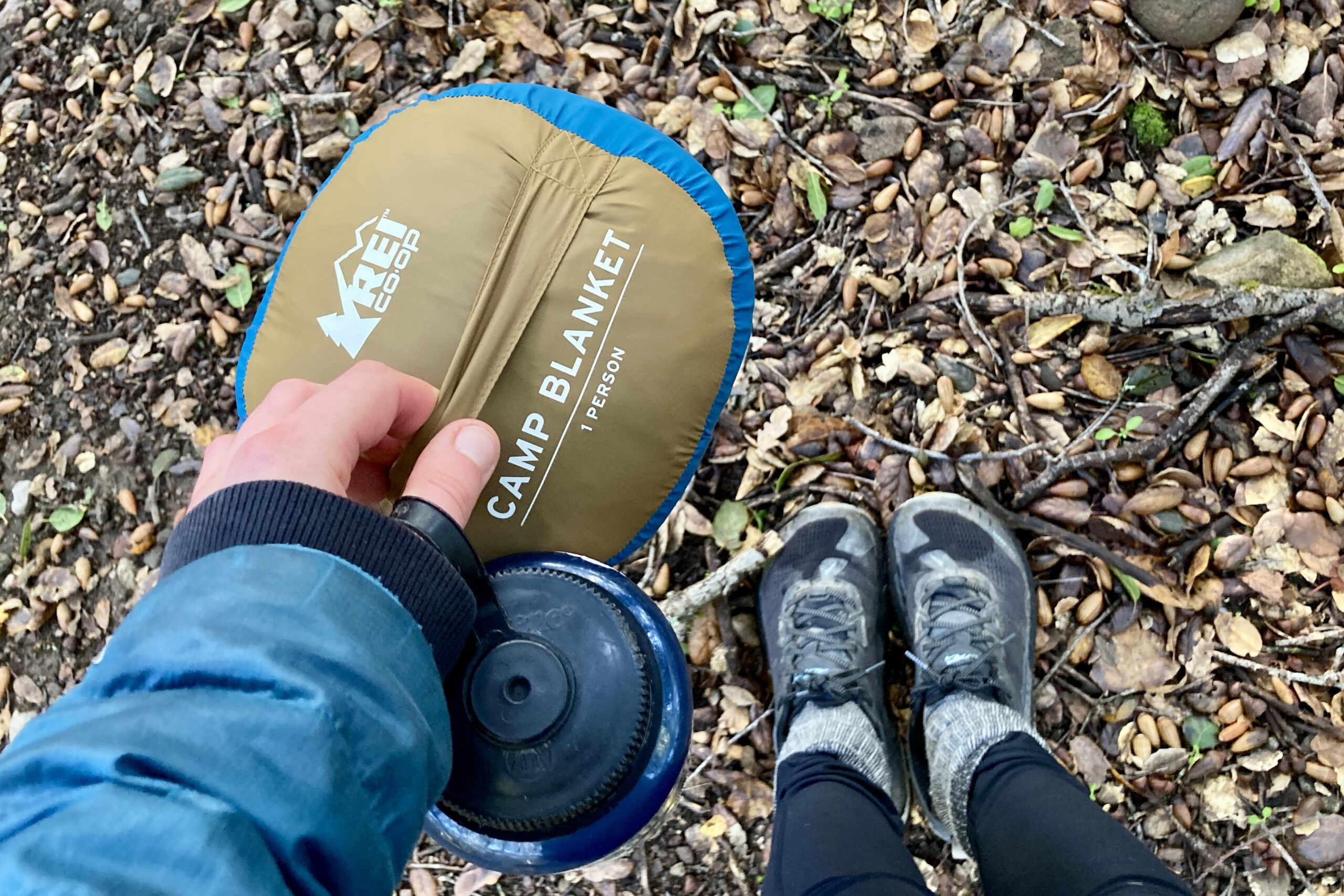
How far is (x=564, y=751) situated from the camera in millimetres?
1127

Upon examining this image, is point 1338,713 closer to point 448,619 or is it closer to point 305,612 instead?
point 448,619

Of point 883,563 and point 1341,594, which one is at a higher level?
point 1341,594

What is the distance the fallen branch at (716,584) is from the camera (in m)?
1.83

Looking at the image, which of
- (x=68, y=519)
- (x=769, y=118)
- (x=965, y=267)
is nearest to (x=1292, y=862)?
(x=965, y=267)

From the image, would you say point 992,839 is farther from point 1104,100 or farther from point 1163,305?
point 1104,100

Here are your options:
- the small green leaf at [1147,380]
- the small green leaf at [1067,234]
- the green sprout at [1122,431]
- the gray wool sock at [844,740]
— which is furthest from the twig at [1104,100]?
the gray wool sock at [844,740]

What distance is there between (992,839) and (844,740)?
1.12 ft

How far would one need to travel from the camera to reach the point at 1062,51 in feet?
6.30

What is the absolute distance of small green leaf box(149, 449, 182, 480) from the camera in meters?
2.05

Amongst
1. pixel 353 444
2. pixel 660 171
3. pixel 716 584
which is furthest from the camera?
pixel 716 584

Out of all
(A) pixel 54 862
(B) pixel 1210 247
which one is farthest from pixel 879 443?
(A) pixel 54 862

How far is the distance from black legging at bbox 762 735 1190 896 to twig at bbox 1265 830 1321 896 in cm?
61

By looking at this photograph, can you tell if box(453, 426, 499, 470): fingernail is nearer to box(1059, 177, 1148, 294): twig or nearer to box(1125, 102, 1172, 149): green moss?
box(1059, 177, 1148, 294): twig

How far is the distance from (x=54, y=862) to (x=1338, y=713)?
2087mm
